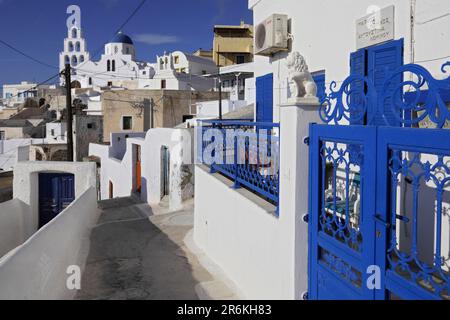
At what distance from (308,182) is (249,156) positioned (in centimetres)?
183

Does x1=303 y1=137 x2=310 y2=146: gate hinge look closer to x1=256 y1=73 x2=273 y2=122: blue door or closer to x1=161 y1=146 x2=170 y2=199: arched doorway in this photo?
x1=256 y1=73 x2=273 y2=122: blue door

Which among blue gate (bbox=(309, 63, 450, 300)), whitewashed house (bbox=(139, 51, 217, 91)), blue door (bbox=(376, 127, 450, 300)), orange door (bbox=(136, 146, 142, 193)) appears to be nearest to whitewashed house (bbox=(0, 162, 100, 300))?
blue gate (bbox=(309, 63, 450, 300))

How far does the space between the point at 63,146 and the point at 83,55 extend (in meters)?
49.7

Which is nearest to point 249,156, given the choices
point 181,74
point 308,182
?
point 308,182

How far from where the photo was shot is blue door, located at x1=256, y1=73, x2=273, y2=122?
839 cm

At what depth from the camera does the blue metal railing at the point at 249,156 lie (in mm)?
4684

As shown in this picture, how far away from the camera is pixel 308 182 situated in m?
3.71

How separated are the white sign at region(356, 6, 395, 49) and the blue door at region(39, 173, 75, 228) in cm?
1049

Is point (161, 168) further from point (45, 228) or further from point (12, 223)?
point (45, 228)

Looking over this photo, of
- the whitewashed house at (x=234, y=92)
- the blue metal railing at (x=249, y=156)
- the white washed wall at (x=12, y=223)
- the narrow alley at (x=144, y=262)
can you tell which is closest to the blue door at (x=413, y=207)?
the blue metal railing at (x=249, y=156)

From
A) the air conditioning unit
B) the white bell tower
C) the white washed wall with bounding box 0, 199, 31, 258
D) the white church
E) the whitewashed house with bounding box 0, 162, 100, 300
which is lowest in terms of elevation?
the white washed wall with bounding box 0, 199, 31, 258

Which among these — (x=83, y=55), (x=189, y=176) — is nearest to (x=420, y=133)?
(x=189, y=176)

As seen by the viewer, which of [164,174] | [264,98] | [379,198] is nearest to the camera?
[379,198]

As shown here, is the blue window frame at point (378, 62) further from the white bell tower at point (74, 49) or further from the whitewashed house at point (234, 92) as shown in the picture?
the white bell tower at point (74, 49)
